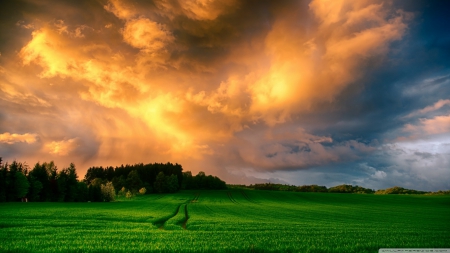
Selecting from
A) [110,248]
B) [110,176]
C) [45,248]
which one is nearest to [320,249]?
[110,248]

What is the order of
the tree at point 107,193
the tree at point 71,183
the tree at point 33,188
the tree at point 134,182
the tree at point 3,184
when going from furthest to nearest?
the tree at point 134,182 < the tree at point 107,193 < the tree at point 71,183 < the tree at point 33,188 < the tree at point 3,184

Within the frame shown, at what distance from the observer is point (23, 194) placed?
89062 mm

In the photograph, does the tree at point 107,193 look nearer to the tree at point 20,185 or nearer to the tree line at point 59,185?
the tree line at point 59,185

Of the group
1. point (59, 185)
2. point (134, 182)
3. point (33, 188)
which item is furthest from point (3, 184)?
point (134, 182)

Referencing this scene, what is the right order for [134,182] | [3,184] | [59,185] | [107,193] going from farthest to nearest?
[134,182] < [107,193] < [59,185] < [3,184]

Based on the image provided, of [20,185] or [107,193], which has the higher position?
[20,185]

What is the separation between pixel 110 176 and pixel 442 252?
188 m

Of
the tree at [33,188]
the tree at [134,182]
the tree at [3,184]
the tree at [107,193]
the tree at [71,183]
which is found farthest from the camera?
the tree at [134,182]

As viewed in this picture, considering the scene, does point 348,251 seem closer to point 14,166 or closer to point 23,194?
point 23,194

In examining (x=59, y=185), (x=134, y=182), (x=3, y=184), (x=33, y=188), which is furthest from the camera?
(x=134, y=182)

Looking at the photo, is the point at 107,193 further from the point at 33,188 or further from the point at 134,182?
the point at 134,182

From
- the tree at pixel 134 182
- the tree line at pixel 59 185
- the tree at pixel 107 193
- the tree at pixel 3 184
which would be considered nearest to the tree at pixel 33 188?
the tree line at pixel 59 185

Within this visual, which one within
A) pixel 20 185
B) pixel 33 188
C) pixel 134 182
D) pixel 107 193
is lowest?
pixel 107 193

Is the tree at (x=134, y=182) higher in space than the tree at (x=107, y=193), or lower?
higher
